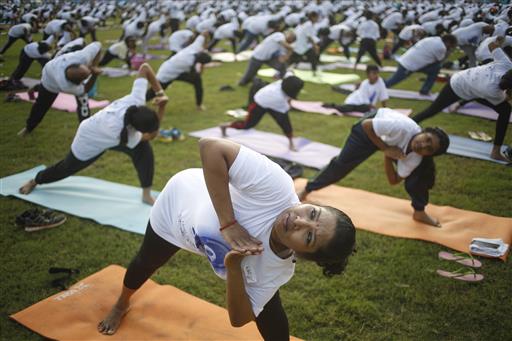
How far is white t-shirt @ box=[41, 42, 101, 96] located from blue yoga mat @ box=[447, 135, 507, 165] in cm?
517

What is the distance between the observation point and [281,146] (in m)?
6.23

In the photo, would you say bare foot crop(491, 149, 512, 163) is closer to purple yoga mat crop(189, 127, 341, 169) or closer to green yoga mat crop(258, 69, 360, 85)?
purple yoga mat crop(189, 127, 341, 169)

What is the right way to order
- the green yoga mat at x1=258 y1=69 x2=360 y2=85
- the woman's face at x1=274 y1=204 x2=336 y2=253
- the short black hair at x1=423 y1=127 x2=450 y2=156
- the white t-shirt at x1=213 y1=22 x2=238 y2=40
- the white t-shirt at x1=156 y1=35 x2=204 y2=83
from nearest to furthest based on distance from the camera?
the woman's face at x1=274 y1=204 x2=336 y2=253
the short black hair at x1=423 y1=127 x2=450 y2=156
the white t-shirt at x1=156 y1=35 x2=204 y2=83
the green yoga mat at x1=258 y1=69 x2=360 y2=85
the white t-shirt at x1=213 y1=22 x2=238 y2=40

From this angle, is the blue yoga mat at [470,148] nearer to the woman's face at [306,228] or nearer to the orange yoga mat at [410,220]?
the orange yoga mat at [410,220]

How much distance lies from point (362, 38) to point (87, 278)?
10410 millimetres

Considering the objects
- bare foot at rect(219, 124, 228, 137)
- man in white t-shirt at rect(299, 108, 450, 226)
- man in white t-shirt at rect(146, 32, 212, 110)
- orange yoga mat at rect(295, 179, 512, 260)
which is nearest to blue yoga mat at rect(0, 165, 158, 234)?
orange yoga mat at rect(295, 179, 512, 260)

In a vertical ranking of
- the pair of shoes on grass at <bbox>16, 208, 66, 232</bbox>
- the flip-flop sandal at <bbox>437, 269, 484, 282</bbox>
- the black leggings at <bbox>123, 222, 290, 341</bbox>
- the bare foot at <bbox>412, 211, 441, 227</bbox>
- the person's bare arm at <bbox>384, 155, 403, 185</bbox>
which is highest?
the black leggings at <bbox>123, 222, 290, 341</bbox>

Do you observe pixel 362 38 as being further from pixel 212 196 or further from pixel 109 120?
pixel 212 196

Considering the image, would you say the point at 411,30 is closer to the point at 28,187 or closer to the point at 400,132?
the point at 400,132

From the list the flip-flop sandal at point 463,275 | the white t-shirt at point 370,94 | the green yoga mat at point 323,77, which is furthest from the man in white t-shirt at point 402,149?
the green yoga mat at point 323,77

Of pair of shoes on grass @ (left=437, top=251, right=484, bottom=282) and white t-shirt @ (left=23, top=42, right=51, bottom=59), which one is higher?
white t-shirt @ (left=23, top=42, right=51, bottom=59)

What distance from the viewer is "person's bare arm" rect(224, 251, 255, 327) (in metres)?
1.60

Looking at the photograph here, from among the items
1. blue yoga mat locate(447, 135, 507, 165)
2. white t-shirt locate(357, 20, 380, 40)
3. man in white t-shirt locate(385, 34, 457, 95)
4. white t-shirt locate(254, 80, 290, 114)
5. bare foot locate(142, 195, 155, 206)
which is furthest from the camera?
white t-shirt locate(357, 20, 380, 40)

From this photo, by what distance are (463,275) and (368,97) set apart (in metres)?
5.07
